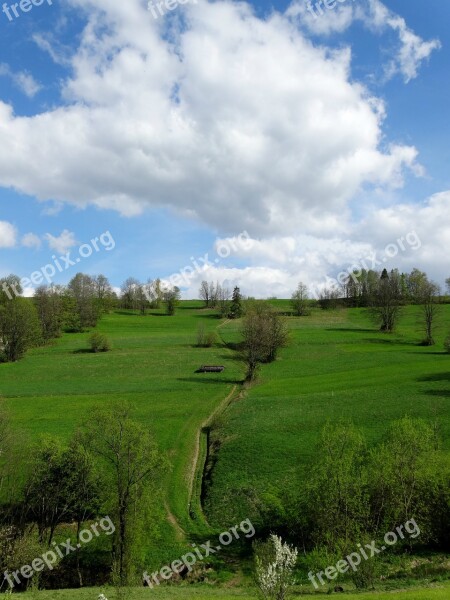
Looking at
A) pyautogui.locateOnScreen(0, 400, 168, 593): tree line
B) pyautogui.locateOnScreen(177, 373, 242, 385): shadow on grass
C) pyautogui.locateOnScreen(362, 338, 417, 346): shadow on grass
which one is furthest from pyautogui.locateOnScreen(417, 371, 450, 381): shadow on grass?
pyautogui.locateOnScreen(0, 400, 168, 593): tree line

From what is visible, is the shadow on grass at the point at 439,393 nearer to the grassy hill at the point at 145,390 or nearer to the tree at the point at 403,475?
the tree at the point at 403,475

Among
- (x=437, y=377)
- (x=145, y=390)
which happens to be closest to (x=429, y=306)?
(x=437, y=377)

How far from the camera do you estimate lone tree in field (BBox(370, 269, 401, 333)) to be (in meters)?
127

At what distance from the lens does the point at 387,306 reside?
129m

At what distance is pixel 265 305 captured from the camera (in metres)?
116

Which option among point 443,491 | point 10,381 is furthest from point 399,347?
point 10,381

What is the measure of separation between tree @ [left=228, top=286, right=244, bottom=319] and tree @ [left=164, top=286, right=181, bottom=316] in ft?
98.9

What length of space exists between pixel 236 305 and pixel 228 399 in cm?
9338

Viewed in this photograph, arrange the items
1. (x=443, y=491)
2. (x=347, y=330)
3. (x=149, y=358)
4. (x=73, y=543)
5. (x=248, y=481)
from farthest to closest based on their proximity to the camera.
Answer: (x=347, y=330)
(x=149, y=358)
(x=248, y=481)
(x=73, y=543)
(x=443, y=491)

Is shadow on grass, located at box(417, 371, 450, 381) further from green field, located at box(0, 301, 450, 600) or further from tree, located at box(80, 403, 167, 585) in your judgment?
tree, located at box(80, 403, 167, 585)

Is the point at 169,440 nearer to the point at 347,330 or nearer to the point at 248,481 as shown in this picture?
the point at 248,481

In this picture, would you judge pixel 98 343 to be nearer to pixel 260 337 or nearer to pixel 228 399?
pixel 260 337

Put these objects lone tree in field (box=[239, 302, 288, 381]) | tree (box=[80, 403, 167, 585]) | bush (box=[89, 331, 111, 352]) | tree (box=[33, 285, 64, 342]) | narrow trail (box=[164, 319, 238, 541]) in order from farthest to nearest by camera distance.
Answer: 1. tree (box=[33, 285, 64, 342])
2. bush (box=[89, 331, 111, 352])
3. lone tree in field (box=[239, 302, 288, 381])
4. narrow trail (box=[164, 319, 238, 541])
5. tree (box=[80, 403, 167, 585])

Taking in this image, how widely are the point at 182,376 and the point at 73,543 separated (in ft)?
166
